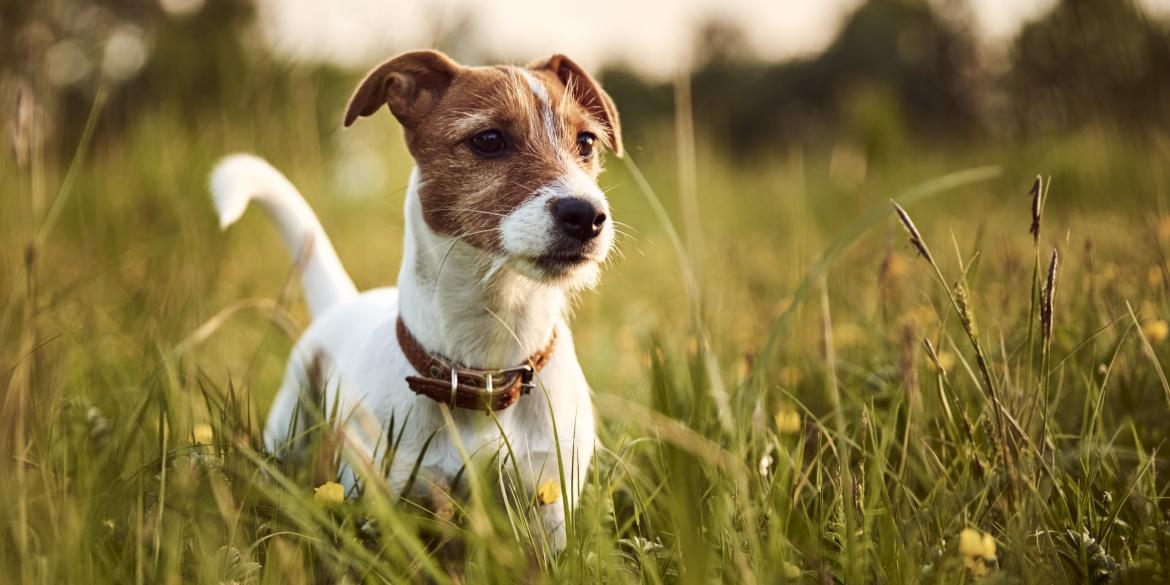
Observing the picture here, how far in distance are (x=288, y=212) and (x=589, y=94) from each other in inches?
50.8

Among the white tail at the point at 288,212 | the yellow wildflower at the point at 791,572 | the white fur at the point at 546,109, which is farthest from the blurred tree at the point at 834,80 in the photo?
the yellow wildflower at the point at 791,572

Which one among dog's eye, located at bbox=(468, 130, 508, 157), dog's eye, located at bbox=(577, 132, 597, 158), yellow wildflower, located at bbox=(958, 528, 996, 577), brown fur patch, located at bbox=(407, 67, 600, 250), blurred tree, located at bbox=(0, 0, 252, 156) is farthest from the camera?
blurred tree, located at bbox=(0, 0, 252, 156)

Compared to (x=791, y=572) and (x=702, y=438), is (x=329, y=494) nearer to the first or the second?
(x=702, y=438)

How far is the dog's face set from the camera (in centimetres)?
214

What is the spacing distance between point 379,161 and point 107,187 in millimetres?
2586

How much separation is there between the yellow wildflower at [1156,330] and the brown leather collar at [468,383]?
1761 mm

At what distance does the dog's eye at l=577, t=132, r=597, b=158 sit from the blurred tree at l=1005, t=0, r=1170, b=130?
15.2 feet

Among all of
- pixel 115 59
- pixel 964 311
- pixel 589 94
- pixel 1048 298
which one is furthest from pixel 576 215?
pixel 115 59

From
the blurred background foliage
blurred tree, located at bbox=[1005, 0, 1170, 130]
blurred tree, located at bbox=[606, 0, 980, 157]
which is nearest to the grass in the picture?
the blurred background foliage

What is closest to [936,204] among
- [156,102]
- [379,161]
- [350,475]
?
[379,161]

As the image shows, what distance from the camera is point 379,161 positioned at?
782 centimetres

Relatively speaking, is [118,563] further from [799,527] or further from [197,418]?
[799,527]

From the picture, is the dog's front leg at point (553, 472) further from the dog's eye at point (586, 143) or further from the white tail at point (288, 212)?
the white tail at point (288, 212)

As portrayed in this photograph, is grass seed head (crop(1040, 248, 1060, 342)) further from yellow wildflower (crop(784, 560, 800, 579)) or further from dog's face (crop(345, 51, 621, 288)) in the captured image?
dog's face (crop(345, 51, 621, 288))
